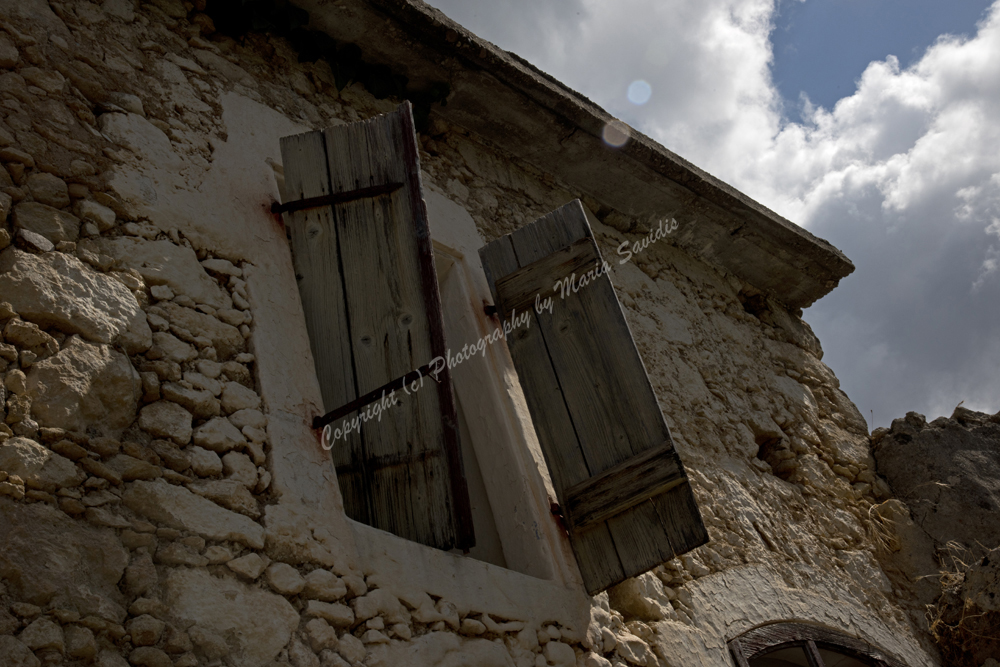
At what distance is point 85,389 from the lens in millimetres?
1886

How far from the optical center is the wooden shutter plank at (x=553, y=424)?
2.64 metres

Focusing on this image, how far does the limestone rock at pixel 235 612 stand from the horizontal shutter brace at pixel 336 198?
138cm

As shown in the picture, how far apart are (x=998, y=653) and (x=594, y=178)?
10.5ft

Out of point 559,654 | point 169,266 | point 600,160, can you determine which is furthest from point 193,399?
point 600,160

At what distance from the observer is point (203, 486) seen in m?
1.96

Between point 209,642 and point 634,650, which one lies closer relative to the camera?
point 209,642

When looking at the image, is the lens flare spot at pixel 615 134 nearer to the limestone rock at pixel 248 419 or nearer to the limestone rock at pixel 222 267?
the limestone rock at pixel 222 267

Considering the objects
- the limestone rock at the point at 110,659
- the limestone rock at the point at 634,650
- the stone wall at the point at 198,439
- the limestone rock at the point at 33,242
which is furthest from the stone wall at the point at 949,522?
the limestone rock at the point at 33,242

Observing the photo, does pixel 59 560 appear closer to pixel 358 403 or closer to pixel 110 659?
pixel 110 659

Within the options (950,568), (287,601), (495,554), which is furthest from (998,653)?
(287,601)

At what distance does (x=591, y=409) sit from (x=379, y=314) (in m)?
0.86

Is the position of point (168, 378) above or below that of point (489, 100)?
below

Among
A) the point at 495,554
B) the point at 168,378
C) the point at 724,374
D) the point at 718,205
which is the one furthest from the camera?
the point at 718,205

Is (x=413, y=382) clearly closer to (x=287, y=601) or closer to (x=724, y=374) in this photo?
(x=287, y=601)
